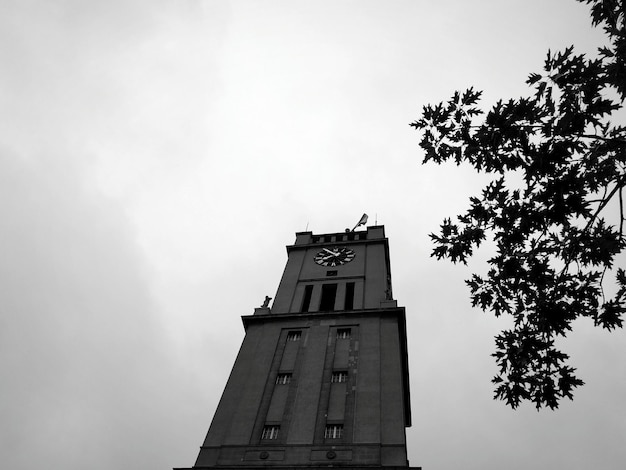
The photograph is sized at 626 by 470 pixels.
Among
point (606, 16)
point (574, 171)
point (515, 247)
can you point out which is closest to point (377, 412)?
point (515, 247)

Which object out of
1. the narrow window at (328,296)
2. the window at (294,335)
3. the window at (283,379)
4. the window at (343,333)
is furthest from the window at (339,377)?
the narrow window at (328,296)

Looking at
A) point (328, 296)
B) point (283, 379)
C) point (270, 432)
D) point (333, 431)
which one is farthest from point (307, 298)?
point (333, 431)

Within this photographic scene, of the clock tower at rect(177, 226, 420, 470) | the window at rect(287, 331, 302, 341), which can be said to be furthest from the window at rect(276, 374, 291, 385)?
the window at rect(287, 331, 302, 341)

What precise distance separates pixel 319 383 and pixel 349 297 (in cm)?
1354

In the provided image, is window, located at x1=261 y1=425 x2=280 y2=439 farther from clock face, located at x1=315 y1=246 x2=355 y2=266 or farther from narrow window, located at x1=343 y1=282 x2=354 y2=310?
clock face, located at x1=315 y1=246 x2=355 y2=266

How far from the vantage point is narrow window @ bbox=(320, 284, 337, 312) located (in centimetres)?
4600

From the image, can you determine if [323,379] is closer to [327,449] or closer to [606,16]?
[327,449]

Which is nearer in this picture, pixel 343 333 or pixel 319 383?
pixel 319 383

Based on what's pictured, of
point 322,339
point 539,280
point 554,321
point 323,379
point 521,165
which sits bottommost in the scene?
point 554,321

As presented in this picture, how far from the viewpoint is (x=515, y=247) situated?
12570 millimetres

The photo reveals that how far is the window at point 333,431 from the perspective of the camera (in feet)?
97.7

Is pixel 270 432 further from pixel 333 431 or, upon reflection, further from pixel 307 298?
pixel 307 298

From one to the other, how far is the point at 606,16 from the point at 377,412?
25.7 metres

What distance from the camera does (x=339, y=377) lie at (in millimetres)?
34688
